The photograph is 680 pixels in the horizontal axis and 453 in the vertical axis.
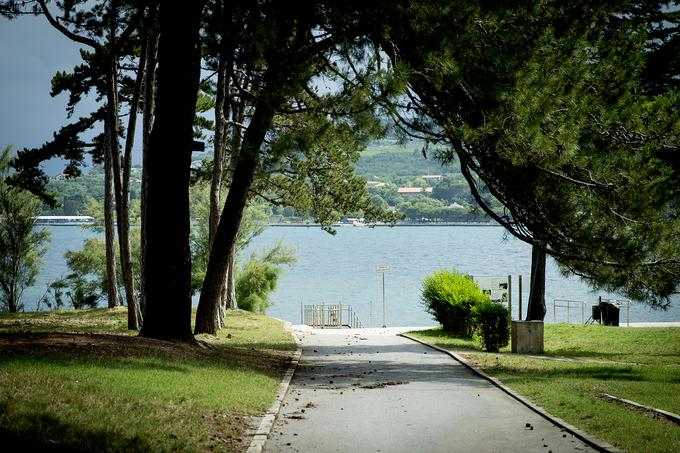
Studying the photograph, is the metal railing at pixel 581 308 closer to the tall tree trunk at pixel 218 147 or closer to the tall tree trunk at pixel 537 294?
the tall tree trunk at pixel 537 294

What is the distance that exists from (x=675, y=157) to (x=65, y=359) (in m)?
11.6

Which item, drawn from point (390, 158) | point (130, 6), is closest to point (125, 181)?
point (130, 6)

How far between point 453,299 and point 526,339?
5.50 metres

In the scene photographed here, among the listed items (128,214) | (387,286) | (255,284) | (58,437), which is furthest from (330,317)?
(387,286)

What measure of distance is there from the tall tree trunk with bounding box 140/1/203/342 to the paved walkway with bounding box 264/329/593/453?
2.87 m

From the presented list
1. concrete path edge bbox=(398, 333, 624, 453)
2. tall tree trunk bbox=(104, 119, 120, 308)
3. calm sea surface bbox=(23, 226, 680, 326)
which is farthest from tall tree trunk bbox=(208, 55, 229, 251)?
calm sea surface bbox=(23, 226, 680, 326)

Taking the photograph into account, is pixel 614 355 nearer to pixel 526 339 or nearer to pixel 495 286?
pixel 526 339

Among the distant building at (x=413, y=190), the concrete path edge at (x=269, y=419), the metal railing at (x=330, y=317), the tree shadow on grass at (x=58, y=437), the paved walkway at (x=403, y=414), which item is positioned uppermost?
the distant building at (x=413, y=190)

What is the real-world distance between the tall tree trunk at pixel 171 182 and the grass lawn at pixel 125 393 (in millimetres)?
1037

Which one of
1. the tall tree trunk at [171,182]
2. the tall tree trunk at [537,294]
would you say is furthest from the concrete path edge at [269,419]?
the tall tree trunk at [537,294]

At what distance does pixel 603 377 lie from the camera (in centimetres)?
1574

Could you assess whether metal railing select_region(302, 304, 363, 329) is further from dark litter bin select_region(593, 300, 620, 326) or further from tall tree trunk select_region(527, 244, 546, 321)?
tall tree trunk select_region(527, 244, 546, 321)

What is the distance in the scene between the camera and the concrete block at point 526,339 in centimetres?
2206

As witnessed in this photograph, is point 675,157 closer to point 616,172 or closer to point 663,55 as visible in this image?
point 616,172
